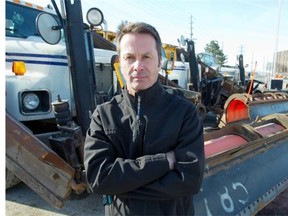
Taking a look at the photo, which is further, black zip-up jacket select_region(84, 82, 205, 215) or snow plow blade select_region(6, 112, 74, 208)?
snow plow blade select_region(6, 112, 74, 208)

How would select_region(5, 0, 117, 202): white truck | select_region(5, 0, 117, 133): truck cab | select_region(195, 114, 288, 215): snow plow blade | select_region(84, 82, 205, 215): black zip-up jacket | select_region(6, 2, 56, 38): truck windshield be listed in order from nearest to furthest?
select_region(84, 82, 205, 215): black zip-up jacket → select_region(5, 0, 117, 202): white truck → select_region(195, 114, 288, 215): snow plow blade → select_region(5, 0, 117, 133): truck cab → select_region(6, 2, 56, 38): truck windshield

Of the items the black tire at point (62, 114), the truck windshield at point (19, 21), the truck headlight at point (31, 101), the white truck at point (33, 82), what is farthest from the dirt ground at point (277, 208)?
the truck windshield at point (19, 21)

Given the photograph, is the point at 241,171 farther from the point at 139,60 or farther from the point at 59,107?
the point at 139,60

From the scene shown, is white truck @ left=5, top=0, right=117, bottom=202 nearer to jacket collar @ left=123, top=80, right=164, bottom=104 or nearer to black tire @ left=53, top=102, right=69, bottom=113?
black tire @ left=53, top=102, right=69, bottom=113

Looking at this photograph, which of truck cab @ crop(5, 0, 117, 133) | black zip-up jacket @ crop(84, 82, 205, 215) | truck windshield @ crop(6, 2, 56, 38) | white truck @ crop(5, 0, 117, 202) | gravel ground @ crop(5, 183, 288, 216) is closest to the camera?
black zip-up jacket @ crop(84, 82, 205, 215)

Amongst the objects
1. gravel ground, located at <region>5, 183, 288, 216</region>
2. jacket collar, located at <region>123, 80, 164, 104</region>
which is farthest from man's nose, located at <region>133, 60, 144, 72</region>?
gravel ground, located at <region>5, 183, 288, 216</region>

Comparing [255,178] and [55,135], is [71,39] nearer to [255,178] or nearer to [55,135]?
[55,135]

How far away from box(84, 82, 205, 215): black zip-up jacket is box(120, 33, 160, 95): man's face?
5 centimetres

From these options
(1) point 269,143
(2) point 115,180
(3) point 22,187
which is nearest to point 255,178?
(1) point 269,143

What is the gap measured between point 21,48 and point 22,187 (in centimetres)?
185

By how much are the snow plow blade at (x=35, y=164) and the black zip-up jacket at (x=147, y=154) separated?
929 mm

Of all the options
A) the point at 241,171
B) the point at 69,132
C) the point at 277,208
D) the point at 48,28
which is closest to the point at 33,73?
the point at 48,28

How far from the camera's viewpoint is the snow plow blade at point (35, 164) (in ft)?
8.02

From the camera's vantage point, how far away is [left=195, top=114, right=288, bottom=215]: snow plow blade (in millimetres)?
2727
